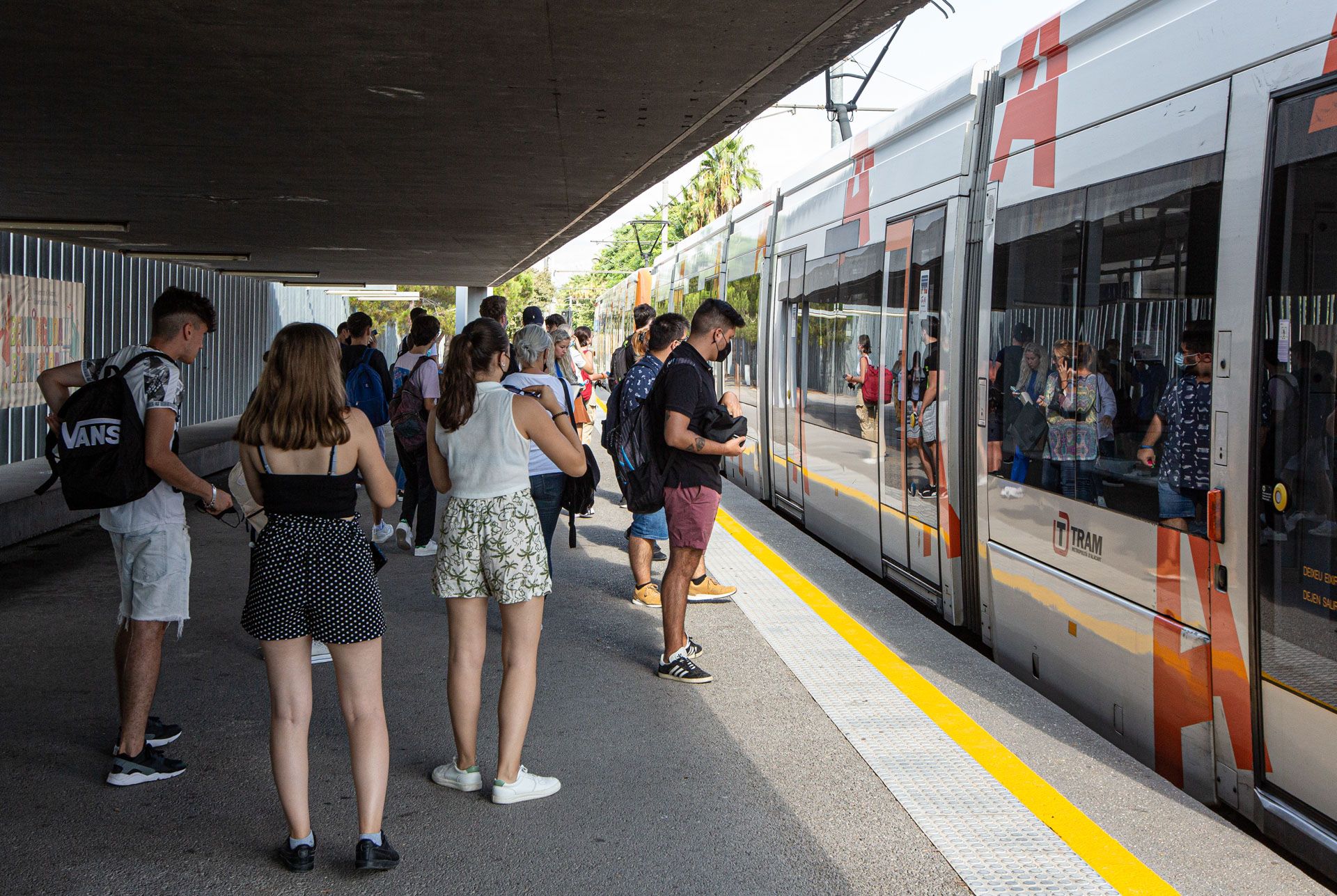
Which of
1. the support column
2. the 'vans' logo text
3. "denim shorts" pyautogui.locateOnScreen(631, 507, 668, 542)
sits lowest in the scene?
"denim shorts" pyautogui.locateOnScreen(631, 507, 668, 542)

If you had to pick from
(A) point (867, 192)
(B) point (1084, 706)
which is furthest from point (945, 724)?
(A) point (867, 192)

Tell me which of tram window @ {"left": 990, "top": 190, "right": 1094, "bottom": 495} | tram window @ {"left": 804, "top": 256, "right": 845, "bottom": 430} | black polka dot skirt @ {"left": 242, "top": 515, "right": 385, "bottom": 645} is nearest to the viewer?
black polka dot skirt @ {"left": 242, "top": 515, "right": 385, "bottom": 645}

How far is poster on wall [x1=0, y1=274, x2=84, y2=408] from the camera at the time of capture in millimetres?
A: 13219

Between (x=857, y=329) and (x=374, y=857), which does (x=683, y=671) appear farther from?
(x=857, y=329)

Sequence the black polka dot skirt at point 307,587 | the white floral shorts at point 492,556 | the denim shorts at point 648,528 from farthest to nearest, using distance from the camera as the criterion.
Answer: the denim shorts at point 648,528, the white floral shorts at point 492,556, the black polka dot skirt at point 307,587

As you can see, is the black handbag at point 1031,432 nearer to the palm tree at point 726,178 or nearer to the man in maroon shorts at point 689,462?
the man in maroon shorts at point 689,462

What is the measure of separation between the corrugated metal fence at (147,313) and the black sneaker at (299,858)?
463 inches

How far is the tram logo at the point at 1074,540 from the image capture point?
4906 millimetres

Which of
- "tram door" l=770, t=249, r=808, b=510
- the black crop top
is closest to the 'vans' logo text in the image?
the black crop top

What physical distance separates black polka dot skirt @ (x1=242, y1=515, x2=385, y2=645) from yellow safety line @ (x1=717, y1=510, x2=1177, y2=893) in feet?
7.75

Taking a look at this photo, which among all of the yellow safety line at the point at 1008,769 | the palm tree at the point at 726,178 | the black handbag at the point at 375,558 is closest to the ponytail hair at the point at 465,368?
the black handbag at the point at 375,558

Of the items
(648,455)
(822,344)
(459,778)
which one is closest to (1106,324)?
(648,455)

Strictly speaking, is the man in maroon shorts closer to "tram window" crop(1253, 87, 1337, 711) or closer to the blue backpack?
"tram window" crop(1253, 87, 1337, 711)

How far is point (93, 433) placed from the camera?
442cm
